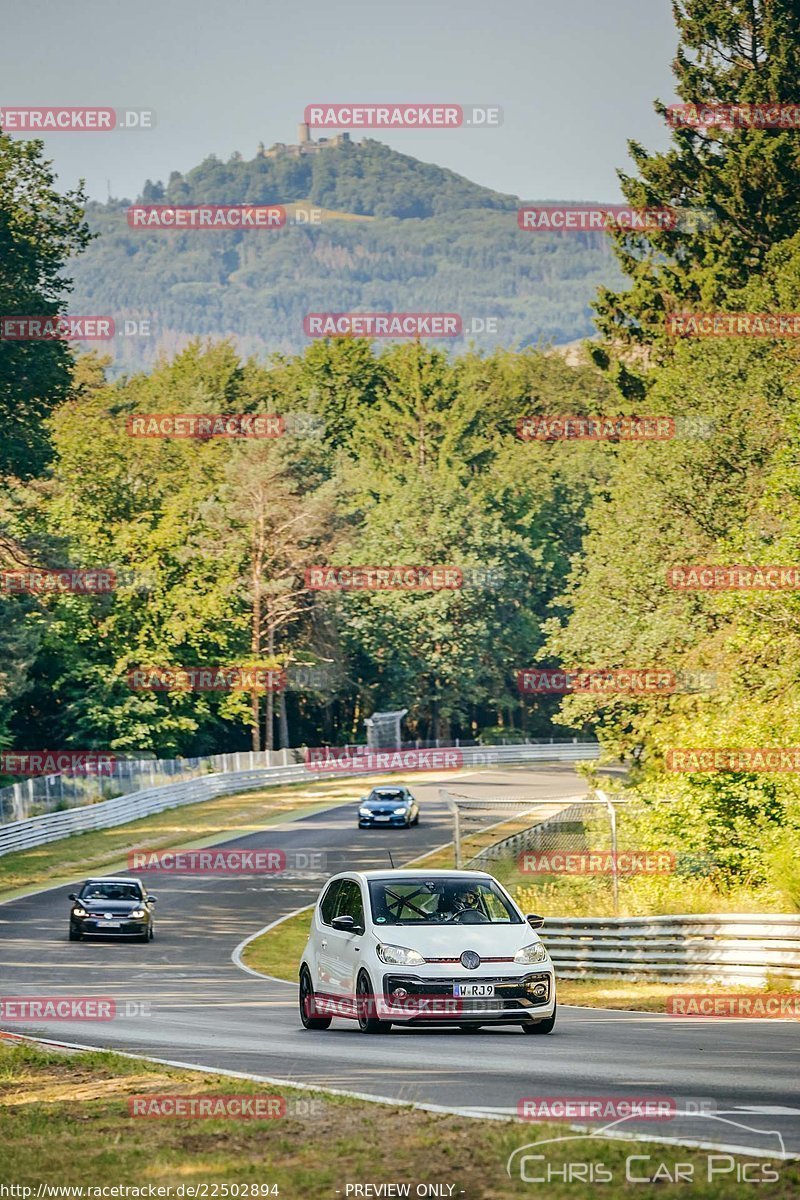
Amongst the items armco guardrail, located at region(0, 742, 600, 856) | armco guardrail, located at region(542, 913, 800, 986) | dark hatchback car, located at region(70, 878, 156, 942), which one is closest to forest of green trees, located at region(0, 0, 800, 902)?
armco guardrail, located at region(542, 913, 800, 986)

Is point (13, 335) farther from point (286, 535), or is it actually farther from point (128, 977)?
point (286, 535)

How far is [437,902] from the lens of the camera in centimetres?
1575

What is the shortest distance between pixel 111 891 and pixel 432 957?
19.9 m

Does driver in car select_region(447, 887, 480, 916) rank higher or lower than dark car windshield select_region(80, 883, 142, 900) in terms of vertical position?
higher

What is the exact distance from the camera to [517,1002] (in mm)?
14969

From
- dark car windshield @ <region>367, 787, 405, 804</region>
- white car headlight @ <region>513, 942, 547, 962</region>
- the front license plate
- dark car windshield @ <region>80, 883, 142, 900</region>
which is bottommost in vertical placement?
dark car windshield @ <region>367, 787, 405, 804</region>

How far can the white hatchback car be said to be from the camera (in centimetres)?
1484

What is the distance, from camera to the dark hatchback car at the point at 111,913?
32875mm

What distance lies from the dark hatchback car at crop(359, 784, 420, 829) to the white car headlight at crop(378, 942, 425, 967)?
40.3m

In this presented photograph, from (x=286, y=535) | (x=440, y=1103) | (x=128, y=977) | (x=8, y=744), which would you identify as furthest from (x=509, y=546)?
(x=440, y=1103)

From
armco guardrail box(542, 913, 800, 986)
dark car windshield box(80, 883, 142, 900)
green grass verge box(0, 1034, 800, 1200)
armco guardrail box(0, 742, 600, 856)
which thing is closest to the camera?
green grass verge box(0, 1034, 800, 1200)

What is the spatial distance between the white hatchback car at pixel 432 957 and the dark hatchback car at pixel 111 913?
17.4 m

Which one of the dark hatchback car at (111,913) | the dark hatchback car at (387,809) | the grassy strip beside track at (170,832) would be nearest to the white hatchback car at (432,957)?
the dark hatchback car at (111,913)

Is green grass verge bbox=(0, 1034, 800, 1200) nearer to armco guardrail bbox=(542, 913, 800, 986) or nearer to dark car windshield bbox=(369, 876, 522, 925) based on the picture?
dark car windshield bbox=(369, 876, 522, 925)
